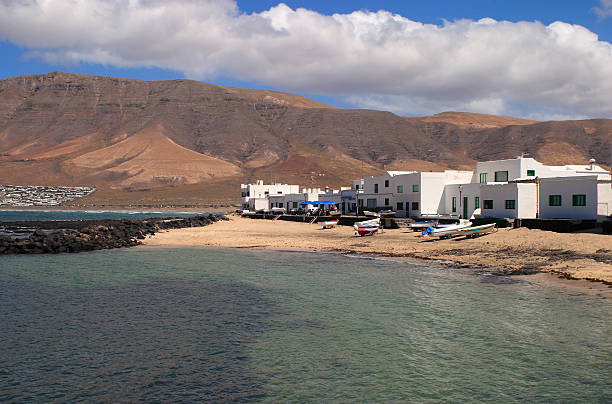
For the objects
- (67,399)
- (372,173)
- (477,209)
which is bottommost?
(67,399)

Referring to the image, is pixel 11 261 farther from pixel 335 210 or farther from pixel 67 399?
pixel 335 210

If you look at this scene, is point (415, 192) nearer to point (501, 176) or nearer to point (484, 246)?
point (501, 176)

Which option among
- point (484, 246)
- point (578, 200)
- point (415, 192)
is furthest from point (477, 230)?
point (415, 192)

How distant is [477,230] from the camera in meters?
35.0

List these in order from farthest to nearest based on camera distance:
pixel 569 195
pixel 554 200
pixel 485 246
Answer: pixel 554 200 → pixel 569 195 → pixel 485 246

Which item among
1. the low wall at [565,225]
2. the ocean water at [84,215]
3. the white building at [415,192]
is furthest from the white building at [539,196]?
the ocean water at [84,215]

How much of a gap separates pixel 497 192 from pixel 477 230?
7.14m

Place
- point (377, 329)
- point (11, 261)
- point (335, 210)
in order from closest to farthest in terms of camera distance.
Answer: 1. point (377, 329)
2. point (11, 261)
3. point (335, 210)

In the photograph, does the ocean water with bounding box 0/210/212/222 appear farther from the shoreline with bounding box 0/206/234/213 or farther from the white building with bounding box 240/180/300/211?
the white building with bounding box 240/180/300/211

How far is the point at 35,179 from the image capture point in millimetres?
183625

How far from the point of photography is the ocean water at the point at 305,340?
1077 centimetres

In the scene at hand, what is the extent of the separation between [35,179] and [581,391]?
20231 centimetres

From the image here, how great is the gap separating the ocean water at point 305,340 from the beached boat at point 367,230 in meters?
17.8

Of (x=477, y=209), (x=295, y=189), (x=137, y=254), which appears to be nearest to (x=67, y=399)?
(x=137, y=254)
